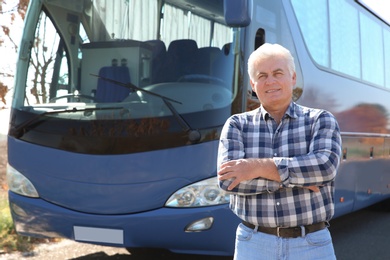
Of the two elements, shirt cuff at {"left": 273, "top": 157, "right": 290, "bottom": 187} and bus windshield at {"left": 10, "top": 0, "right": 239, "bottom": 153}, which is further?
bus windshield at {"left": 10, "top": 0, "right": 239, "bottom": 153}

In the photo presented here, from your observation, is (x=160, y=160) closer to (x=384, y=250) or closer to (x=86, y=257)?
(x=86, y=257)

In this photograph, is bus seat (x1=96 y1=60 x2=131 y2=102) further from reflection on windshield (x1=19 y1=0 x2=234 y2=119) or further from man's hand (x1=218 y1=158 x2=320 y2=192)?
man's hand (x1=218 y1=158 x2=320 y2=192)

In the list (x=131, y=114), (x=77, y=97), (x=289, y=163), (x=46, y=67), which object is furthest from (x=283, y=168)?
(x=46, y=67)

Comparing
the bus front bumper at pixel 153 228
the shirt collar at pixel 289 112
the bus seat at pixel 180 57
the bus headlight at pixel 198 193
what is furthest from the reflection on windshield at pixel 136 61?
the shirt collar at pixel 289 112

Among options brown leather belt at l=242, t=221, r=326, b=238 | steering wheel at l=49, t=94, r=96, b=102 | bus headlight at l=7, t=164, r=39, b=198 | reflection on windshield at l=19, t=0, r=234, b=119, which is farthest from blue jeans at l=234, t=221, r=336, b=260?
bus headlight at l=7, t=164, r=39, b=198

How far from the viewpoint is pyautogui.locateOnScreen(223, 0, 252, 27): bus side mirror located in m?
4.91

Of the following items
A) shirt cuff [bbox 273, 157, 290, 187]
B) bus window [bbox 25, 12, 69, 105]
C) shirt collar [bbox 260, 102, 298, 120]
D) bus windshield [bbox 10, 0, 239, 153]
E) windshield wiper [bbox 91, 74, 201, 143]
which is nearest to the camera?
shirt cuff [bbox 273, 157, 290, 187]

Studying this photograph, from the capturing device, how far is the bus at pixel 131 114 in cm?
504

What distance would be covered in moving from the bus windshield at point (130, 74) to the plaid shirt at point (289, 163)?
234 cm

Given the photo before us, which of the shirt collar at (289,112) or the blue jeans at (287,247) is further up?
the shirt collar at (289,112)

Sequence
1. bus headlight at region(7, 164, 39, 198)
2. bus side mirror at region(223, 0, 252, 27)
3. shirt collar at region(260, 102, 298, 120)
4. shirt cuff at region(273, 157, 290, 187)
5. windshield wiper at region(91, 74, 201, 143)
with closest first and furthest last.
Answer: shirt cuff at region(273, 157, 290, 187), shirt collar at region(260, 102, 298, 120), bus side mirror at region(223, 0, 252, 27), windshield wiper at region(91, 74, 201, 143), bus headlight at region(7, 164, 39, 198)

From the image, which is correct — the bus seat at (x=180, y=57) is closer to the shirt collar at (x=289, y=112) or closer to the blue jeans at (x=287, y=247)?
the shirt collar at (x=289, y=112)

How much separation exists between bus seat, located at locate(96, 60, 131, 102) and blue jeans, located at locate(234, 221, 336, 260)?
9.35 feet

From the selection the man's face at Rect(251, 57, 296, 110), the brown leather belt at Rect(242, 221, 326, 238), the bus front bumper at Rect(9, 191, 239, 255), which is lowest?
the bus front bumper at Rect(9, 191, 239, 255)
